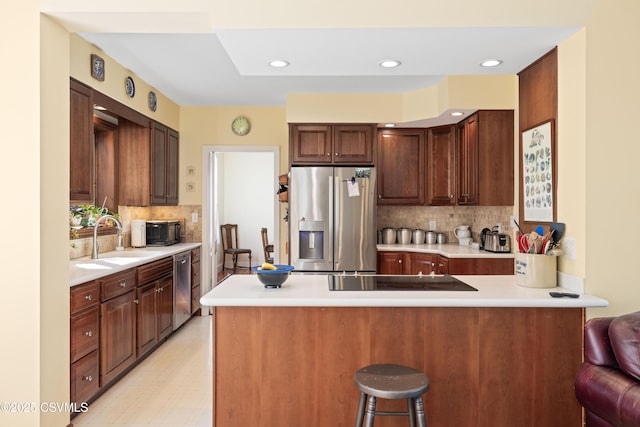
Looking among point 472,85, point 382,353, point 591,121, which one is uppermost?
point 472,85

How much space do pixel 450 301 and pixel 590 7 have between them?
1643mm

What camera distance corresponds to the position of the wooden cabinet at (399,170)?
200 inches

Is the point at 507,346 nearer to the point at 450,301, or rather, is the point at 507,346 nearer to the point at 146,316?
the point at 450,301

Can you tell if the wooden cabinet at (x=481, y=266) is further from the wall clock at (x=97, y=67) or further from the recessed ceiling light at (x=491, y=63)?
the wall clock at (x=97, y=67)

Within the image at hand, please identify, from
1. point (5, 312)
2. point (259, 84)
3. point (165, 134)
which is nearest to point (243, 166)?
point (165, 134)

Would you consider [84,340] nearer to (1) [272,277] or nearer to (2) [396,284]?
(1) [272,277]

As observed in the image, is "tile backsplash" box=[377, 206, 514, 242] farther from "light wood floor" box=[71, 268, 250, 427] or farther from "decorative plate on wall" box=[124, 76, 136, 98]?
"decorative plate on wall" box=[124, 76, 136, 98]

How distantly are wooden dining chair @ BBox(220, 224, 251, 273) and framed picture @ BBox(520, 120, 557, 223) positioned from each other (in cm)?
605

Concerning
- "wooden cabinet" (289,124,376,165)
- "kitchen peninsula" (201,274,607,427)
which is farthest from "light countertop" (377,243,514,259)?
"kitchen peninsula" (201,274,607,427)

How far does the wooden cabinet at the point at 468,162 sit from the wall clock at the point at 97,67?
131 inches

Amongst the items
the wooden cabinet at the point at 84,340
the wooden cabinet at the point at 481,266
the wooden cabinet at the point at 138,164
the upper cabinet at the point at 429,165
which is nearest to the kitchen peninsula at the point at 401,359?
the wooden cabinet at the point at 84,340

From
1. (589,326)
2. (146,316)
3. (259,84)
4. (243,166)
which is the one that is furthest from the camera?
(243,166)

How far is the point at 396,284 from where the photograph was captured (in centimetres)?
260

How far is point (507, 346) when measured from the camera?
2.28m
